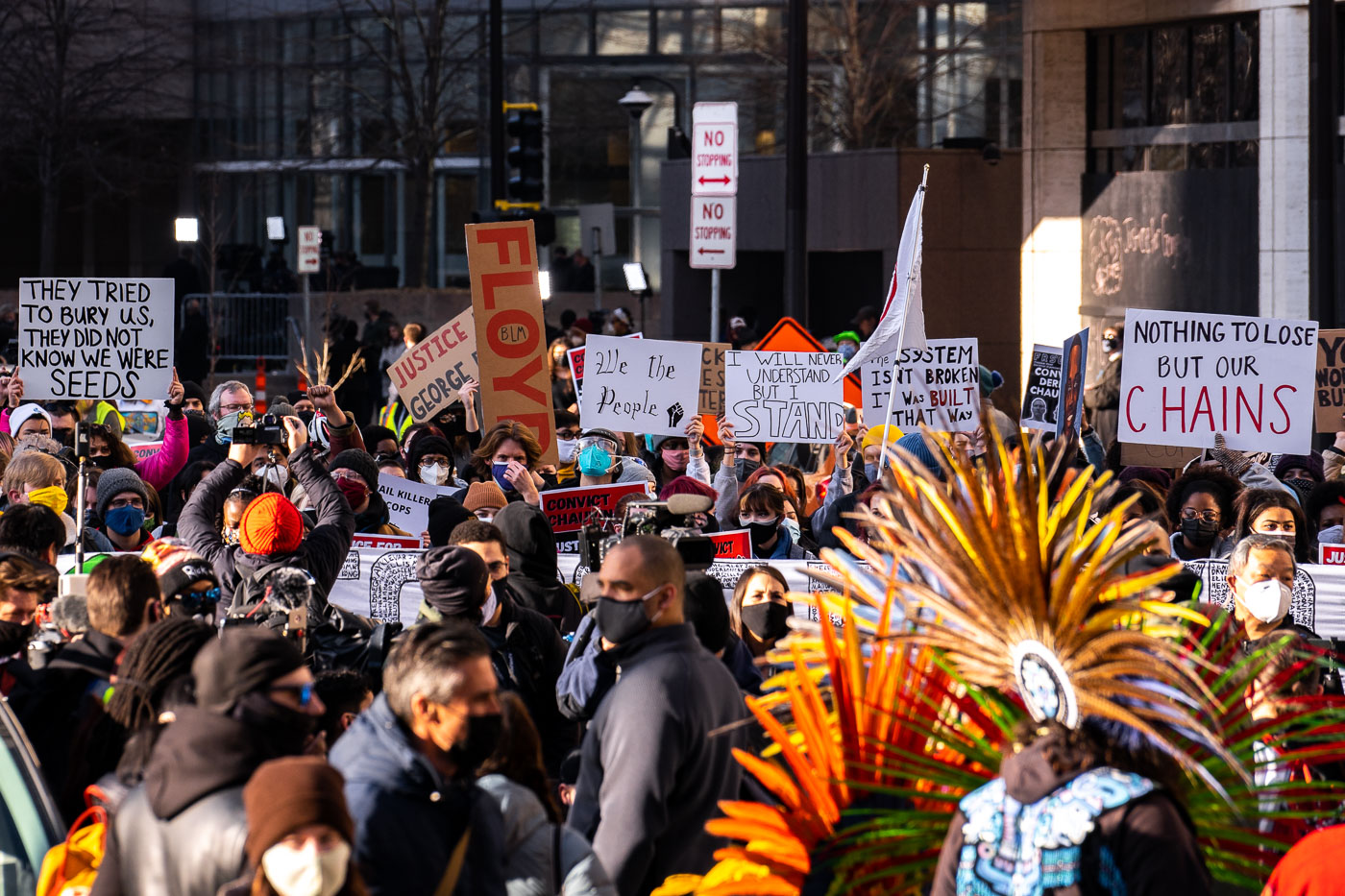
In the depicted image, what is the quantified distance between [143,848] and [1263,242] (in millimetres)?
16393

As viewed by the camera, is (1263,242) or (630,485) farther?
(1263,242)

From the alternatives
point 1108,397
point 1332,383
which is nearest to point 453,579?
point 1332,383

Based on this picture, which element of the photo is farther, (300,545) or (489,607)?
(300,545)

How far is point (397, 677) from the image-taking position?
363cm

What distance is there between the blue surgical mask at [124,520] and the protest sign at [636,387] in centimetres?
393

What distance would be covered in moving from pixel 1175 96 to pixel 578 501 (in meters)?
12.9

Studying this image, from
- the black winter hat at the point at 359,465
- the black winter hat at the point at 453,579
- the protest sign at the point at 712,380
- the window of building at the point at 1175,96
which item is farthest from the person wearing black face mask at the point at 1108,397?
the black winter hat at the point at 453,579

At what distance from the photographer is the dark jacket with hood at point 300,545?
6613mm

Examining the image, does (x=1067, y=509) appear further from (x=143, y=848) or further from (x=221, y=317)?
(x=221, y=317)

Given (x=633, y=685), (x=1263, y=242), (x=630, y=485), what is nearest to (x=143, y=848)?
(x=633, y=685)

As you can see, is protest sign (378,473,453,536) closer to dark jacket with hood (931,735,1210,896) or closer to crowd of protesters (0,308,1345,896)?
crowd of protesters (0,308,1345,896)

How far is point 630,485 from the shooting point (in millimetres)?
8922

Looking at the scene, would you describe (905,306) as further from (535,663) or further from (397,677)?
(397,677)

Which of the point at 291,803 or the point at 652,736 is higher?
the point at 291,803
